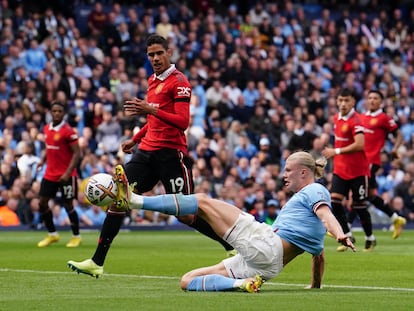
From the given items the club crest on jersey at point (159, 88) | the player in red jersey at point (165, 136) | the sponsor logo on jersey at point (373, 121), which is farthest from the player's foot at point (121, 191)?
the sponsor logo on jersey at point (373, 121)

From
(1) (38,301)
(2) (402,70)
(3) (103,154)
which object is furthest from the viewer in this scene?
(2) (402,70)

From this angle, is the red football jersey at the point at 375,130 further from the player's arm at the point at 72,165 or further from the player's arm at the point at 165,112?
the player's arm at the point at 165,112

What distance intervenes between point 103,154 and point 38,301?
766 inches

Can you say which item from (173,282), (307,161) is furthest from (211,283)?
A: (173,282)

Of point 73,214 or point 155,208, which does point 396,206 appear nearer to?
point 73,214

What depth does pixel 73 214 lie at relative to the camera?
857 inches

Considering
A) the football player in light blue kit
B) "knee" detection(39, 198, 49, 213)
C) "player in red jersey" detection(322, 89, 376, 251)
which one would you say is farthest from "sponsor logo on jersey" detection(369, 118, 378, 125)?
the football player in light blue kit

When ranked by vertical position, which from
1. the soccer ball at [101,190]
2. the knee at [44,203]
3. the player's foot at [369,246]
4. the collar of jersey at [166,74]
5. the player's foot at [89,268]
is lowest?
the player's foot at [369,246]

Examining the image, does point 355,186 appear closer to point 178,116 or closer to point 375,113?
point 375,113

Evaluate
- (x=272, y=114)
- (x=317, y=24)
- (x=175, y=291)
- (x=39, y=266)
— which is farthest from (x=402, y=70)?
(x=175, y=291)

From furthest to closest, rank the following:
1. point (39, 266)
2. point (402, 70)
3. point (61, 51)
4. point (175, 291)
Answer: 1. point (402, 70)
2. point (61, 51)
3. point (39, 266)
4. point (175, 291)

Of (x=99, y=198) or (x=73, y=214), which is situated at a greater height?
(x=99, y=198)

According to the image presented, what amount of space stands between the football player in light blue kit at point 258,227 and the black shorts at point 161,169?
125 inches

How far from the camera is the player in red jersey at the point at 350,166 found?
19781 mm
